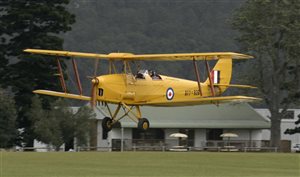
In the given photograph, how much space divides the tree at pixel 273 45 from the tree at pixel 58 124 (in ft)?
56.1

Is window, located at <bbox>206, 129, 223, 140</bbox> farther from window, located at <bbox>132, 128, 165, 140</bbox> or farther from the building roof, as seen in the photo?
window, located at <bbox>132, 128, 165, 140</bbox>

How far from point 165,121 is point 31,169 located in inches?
1967

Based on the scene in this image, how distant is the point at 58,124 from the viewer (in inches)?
3216

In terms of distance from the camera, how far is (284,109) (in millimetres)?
90312

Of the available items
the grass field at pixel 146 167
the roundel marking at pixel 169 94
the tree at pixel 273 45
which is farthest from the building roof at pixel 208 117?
the roundel marking at pixel 169 94

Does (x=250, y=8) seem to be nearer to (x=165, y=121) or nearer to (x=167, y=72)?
(x=165, y=121)

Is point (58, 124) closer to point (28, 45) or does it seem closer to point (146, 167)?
point (28, 45)

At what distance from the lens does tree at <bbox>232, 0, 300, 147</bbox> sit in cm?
8844

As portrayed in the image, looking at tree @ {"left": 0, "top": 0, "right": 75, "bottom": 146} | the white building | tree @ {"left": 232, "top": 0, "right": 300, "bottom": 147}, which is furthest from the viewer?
the white building

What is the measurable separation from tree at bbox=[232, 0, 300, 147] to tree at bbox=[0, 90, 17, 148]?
73.6 feet

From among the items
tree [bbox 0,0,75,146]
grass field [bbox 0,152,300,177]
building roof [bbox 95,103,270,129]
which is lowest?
grass field [bbox 0,152,300,177]

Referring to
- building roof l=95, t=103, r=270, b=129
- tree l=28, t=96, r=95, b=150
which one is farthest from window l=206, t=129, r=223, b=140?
tree l=28, t=96, r=95, b=150

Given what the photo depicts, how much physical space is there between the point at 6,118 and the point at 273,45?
25.7 meters

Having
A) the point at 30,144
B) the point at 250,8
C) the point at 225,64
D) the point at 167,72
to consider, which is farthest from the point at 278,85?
the point at 167,72
